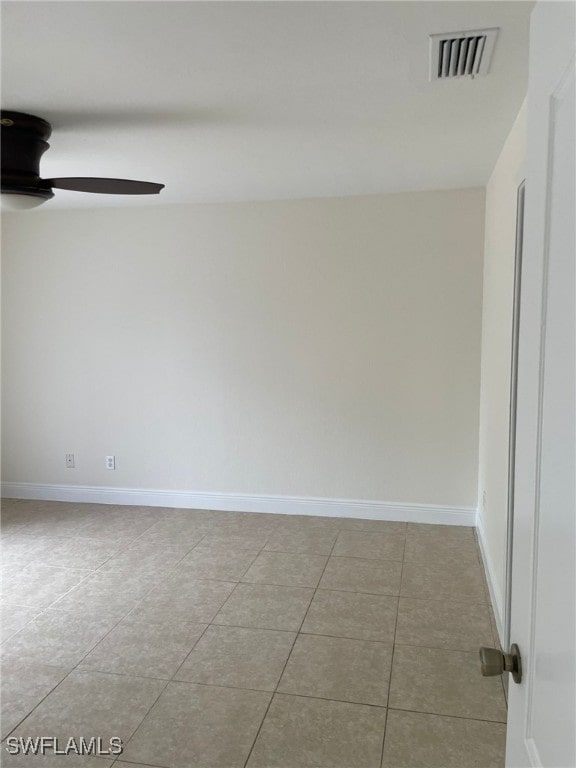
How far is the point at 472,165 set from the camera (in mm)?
3371

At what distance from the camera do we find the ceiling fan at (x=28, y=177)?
2.46 m

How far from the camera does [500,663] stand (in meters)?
1.03

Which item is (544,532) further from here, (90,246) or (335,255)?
(90,246)

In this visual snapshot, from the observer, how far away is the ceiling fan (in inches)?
97.0

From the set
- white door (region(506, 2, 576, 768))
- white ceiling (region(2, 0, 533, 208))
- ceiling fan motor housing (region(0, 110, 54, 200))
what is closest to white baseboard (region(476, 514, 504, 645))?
white door (region(506, 2, 576, 768))

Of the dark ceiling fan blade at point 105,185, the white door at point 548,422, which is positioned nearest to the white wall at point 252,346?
the dark ceiling fan blade at point 105,185

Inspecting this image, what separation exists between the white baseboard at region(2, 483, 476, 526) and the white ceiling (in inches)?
90.7

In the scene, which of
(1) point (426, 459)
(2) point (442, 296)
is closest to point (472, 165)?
(2) point (442, 296)

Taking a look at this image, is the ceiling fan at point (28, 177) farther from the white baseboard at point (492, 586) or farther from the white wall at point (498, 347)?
the white baseboard at point (492, 586)

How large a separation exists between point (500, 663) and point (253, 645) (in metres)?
1.92

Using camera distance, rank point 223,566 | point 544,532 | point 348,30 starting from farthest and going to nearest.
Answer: point 223,566, point 348,30, point 544,532

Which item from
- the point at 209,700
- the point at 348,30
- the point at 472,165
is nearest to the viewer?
the point at 348,30

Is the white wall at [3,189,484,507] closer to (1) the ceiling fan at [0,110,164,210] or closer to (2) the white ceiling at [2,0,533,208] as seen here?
(2) the white ceiling at [2,0,533,208]

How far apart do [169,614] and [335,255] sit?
2595mm
